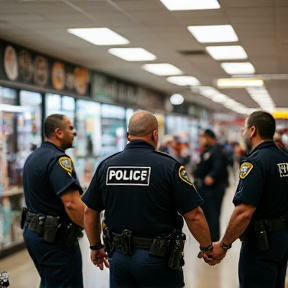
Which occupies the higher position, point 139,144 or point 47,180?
point 139,144

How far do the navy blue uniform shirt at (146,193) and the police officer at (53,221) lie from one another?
2.32 feet

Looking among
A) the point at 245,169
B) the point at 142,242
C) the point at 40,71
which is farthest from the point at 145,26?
the point at 142,242

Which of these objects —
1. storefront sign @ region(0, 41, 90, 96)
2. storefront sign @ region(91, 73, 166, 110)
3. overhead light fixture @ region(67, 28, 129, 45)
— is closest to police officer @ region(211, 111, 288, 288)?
overhead light fixture @ region(67, 28, 129, 45)

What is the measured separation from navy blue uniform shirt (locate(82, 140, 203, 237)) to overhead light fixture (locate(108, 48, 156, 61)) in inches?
210

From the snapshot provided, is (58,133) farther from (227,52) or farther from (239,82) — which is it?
(239,82)

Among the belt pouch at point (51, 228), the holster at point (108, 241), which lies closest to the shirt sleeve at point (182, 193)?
the holster at point (108, 241)

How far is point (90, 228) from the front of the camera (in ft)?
12.0

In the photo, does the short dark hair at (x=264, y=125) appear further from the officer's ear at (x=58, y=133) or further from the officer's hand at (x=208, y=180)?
the officer's hand at (x=208, y=180)

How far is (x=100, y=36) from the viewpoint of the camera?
7.47 m

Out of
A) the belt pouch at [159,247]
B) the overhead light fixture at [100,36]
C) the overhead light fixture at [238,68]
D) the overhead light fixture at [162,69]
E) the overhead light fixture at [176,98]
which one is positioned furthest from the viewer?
the overhead light fixture at [176,98]

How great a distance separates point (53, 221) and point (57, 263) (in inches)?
12.6

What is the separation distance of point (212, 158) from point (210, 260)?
3.75 metres

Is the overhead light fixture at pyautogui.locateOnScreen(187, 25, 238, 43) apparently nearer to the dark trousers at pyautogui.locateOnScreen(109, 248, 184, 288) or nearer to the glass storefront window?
the glass storefront window

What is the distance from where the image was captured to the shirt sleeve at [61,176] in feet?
13.2
